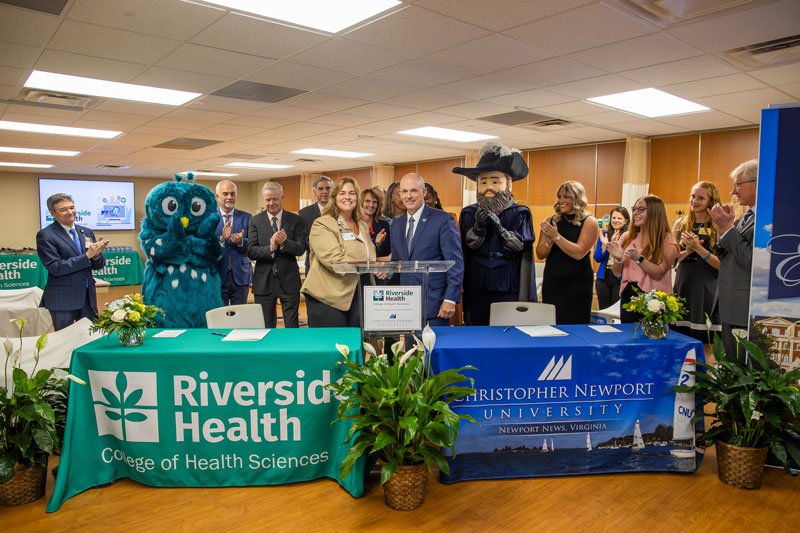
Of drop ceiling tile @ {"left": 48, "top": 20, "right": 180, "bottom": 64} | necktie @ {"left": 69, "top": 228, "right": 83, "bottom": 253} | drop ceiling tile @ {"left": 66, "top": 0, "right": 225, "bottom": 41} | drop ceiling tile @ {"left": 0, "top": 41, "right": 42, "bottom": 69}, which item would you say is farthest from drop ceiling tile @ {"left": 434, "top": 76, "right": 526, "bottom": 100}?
necktie @ {"left": 69, "top": 228, "right": 83, "bottom": 253}

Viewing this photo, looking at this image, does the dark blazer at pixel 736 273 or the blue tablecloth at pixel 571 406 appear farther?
the dark blazer at pixel 736 273

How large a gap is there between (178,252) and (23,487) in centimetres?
155

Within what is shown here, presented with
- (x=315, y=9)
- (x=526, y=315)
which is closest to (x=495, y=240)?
(x=526, y=315)

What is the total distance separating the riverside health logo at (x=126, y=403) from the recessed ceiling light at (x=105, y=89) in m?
3.72

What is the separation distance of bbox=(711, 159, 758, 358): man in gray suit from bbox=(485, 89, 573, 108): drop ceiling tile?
2677 mm

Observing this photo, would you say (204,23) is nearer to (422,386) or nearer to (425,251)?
(425,251)

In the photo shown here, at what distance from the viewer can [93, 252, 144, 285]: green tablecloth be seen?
1162cm

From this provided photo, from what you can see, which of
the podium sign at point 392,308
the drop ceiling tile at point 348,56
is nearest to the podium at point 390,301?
the podium sign at point 392,308

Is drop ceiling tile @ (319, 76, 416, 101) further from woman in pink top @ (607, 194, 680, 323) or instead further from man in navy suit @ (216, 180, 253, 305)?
woman in pink top @ (607, 194, 680, 323)

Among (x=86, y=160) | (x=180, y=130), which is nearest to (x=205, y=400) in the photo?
(x=180, y=130)

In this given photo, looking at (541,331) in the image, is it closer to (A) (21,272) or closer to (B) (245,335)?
(B) (245,335)

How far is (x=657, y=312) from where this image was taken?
8.73 ft

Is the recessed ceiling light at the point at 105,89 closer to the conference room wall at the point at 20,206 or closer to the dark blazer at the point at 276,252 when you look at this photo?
the dark blazer at the point at 276,252

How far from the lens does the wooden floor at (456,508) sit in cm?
227
